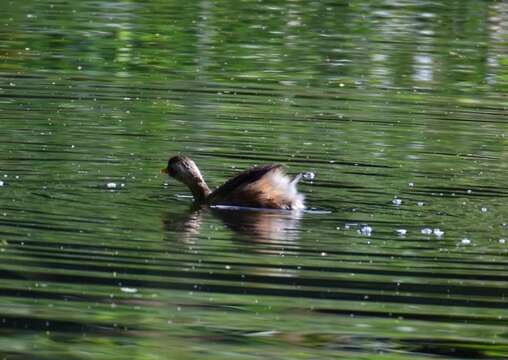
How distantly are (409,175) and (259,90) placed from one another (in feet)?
15.5

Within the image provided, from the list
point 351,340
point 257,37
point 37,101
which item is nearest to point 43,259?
point 351,340

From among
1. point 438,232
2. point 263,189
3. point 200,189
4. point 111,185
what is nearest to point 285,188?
point 263,189

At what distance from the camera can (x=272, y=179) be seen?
35.0ft

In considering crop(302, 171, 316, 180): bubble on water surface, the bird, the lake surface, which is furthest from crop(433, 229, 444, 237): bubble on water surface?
crop(302, 171, 316, 180): bubble on water surface

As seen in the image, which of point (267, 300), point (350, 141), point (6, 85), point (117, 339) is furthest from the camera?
point (6, 85)

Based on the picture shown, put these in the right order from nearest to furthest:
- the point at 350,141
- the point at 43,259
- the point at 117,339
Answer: the point at 117,339
the point at 43,259
the point at 350,141

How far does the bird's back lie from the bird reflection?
0.21ft

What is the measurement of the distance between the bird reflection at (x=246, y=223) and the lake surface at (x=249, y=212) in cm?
3

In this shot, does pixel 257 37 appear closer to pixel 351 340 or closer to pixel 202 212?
pixel 202 212

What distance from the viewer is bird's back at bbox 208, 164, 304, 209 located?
1066 cm

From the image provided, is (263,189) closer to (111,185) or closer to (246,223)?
(246,223)

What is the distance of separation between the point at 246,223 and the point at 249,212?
51 cm

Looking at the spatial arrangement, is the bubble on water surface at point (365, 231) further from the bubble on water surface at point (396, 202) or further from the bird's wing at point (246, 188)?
the bird's wing at point (246, 188)

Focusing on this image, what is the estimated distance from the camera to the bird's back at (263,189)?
1066cm
